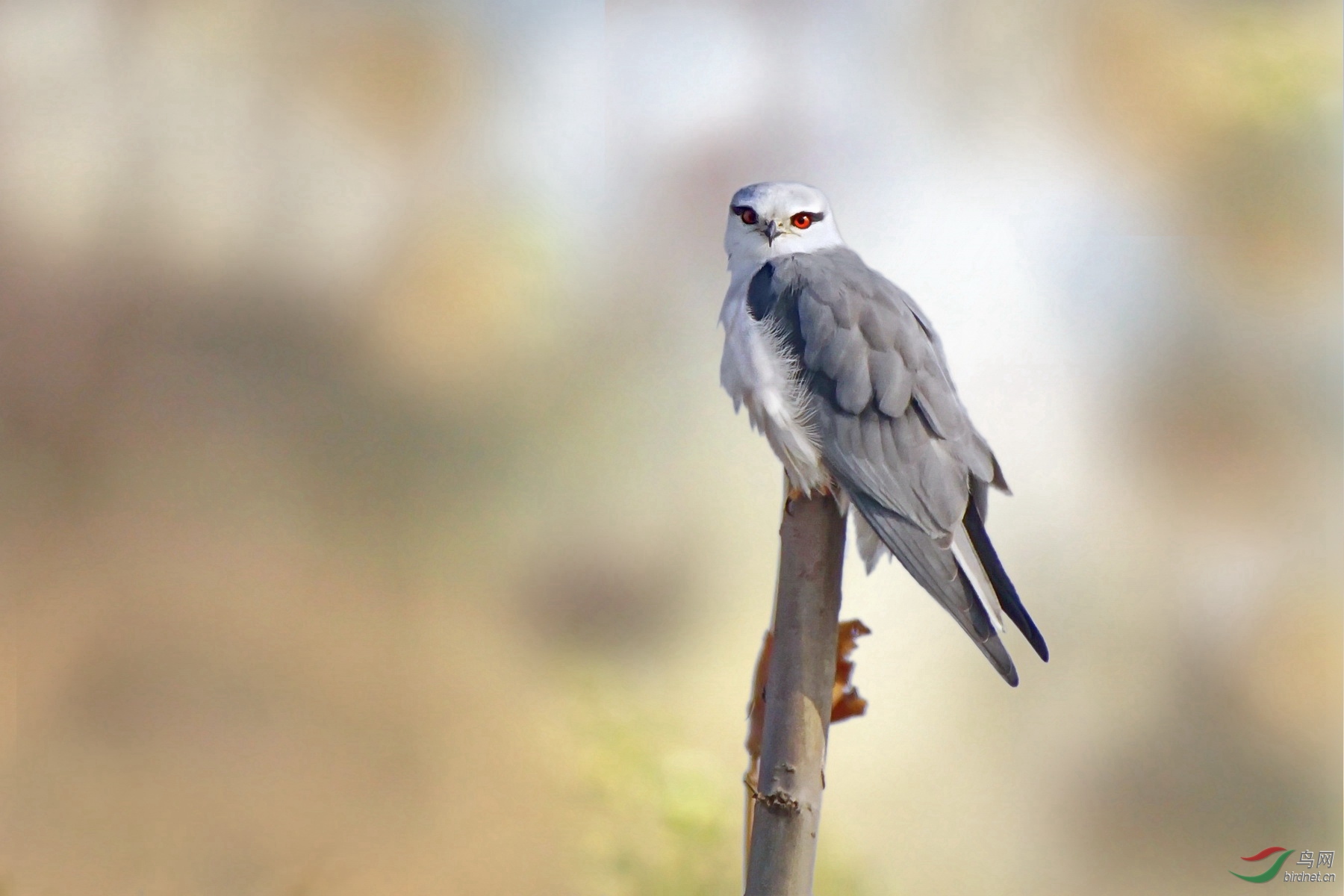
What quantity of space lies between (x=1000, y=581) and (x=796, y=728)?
13.5 inches

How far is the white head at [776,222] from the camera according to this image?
1.50 meters

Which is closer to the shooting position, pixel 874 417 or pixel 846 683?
pixel 846 683

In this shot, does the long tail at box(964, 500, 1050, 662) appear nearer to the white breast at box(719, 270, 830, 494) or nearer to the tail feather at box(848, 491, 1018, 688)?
the tail feather at box(848, 491, 1018, 688)

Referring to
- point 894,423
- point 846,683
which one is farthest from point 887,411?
point 846,683

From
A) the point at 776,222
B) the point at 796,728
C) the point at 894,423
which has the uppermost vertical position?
the point at 776,222

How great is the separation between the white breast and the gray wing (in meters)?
0.02

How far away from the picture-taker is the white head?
1.50 meters

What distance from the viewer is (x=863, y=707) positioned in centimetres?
108

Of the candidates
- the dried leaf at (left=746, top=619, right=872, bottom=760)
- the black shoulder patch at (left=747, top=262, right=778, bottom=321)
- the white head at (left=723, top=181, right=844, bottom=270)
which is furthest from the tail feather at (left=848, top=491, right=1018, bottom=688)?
the white head at (left=723, top=181, right=844, bottom=270)

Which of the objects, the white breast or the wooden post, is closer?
the wooden post

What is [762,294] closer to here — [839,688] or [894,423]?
[894,423]

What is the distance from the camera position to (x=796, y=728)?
3.34 feet

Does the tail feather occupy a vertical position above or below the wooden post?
above

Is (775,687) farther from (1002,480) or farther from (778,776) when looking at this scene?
(1002,480)
